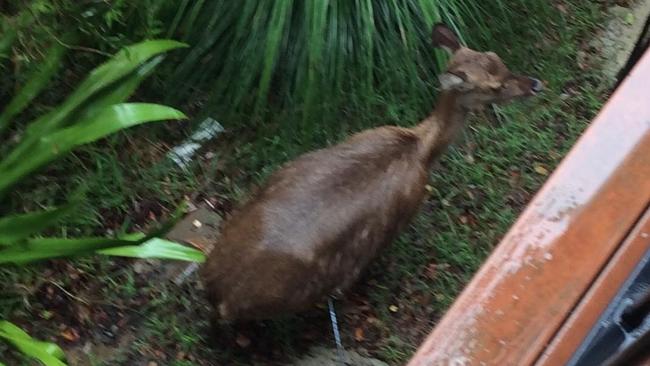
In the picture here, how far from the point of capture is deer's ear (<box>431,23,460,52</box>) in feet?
8.33

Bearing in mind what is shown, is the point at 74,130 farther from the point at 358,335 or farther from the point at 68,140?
the point at 358,335

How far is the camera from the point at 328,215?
7.29 ft

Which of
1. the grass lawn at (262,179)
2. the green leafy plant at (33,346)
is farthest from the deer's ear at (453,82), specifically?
the green leafy plant at (33,346)

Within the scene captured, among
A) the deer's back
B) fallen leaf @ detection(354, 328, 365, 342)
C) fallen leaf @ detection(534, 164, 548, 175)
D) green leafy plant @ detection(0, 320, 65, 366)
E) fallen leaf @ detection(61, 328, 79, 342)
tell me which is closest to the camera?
green leafy plant @ detection(0, 320, 65, 366)

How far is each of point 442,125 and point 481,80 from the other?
19 cm

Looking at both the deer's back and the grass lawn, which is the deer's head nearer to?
the deer's back

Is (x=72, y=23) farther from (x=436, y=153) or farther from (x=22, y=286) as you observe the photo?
(x=436, y=153)

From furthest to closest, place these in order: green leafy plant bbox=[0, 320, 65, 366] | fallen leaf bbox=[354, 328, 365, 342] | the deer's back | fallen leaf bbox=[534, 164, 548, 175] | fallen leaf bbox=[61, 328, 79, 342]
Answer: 1. fallen leaf bbox=[534, 164, 548, 175]
2. fallen leaf bbox=[354, 328, 365, 342]
3. fallen leaf bbox=[61, 328, 79, 342]
4. the deer's back
5. green leafy plant bbox=[0, 320, 65, 366]

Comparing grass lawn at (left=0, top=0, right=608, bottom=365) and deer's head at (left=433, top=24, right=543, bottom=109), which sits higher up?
deer's head at (left=433, top=24, right=543, bottom=109)

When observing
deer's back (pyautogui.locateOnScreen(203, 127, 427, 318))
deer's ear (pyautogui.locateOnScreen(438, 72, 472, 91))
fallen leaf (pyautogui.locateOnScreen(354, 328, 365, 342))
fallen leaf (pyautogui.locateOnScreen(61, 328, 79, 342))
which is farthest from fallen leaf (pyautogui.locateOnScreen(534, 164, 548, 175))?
fallen leaf (pyautogui.locateOnScreen(61, 328, 79, 342))

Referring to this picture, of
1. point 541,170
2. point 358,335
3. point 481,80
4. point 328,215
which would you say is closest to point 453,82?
point 481,80

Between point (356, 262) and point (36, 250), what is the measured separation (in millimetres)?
886

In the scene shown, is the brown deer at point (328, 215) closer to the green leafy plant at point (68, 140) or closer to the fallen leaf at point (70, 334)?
the green leafy plant at point (68, 140)

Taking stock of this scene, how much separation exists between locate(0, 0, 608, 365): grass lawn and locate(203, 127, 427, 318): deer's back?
29 cm
